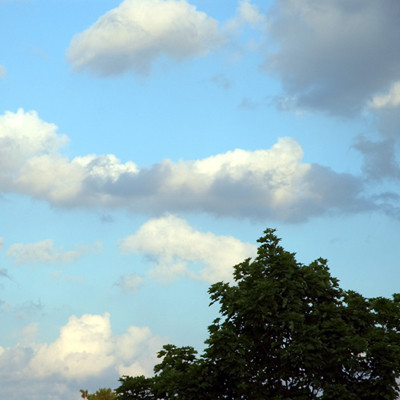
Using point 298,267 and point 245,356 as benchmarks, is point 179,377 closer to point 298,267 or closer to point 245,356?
point 245,356

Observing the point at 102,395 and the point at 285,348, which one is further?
the point at 102,395

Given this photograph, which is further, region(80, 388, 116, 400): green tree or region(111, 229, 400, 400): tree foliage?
region(80, 388, 116, 400): green tree

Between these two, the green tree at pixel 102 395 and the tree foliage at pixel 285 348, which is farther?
the green tree at pixel 102 395

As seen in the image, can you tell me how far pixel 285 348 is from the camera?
30484 mm

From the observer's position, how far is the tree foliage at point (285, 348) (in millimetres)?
29797

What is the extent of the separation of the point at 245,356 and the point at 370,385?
5.63 m

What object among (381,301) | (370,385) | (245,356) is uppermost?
(381,301)

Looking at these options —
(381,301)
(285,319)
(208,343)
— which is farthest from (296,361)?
(381,301)

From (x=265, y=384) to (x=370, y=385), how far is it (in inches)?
181

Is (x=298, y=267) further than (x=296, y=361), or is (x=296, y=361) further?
(x=298, y=267)

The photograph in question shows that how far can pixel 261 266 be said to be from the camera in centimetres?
3275

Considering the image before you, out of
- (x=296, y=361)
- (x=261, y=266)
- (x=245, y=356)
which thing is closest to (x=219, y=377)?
(x=245, y=356)

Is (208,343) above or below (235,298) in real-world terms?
below

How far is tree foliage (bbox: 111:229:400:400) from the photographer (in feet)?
97.8
